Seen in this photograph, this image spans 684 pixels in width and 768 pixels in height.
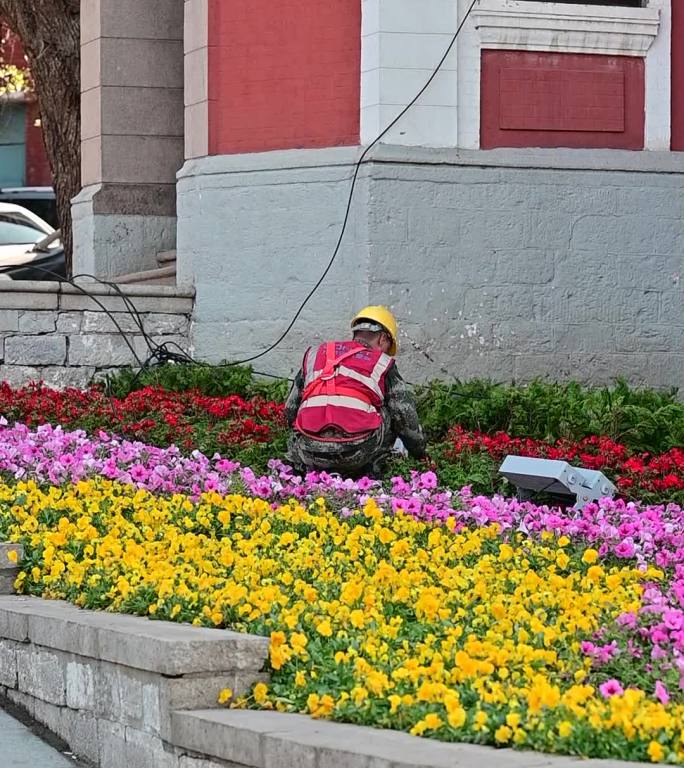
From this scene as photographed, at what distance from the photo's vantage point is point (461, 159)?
12.2 metres

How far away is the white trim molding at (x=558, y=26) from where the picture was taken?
40.1 ft

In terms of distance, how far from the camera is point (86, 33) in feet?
47.9

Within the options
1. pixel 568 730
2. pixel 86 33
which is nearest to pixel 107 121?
pixel 86 33

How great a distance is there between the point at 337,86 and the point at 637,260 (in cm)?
246

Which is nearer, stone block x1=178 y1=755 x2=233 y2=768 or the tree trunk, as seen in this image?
stone block x1=178 y1=755 x2=233 y2=768

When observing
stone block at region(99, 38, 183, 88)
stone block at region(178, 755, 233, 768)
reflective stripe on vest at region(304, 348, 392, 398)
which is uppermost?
stone block at region(99, 38, 183, 88)

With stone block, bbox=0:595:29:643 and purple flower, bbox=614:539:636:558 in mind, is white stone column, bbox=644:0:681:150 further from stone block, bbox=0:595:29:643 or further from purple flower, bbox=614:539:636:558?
stone block, bbox=0:595:29:643

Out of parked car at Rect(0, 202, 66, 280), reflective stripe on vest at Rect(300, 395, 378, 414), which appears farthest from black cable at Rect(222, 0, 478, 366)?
parked car at Rect(0, 202, 66, 280)

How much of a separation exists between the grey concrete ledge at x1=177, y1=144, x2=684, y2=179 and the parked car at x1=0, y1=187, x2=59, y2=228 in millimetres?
12957

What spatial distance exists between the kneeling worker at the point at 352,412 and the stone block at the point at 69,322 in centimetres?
395

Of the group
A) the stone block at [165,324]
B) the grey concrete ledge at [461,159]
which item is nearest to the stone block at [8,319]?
the stone block at [165,324]

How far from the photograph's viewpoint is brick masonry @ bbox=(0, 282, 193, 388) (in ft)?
41.9

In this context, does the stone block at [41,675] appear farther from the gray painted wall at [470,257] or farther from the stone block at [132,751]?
the gray painted wall at [470,257]

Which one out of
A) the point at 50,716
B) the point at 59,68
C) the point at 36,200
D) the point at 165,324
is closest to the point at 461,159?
the point at 165,324
